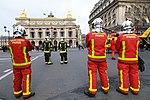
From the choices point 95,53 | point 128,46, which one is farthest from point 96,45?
point 128,46

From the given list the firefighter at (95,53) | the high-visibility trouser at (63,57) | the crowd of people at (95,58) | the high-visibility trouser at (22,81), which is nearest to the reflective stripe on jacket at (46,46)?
the high-visibility trouser at (63,57)

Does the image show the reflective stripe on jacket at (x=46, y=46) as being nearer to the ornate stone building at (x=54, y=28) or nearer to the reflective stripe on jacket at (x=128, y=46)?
the reflective stripe on jacket at (x=128, y=46)

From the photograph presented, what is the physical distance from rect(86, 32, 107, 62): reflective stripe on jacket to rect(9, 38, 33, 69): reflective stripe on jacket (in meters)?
1.68

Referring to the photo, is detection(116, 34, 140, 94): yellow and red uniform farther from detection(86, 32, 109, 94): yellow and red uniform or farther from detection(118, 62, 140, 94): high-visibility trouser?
detection(86, 32, 109, 94): yellow and red uniform

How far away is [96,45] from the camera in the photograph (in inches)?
175

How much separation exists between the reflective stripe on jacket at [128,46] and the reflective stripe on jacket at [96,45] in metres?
0.47

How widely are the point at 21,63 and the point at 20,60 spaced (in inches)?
3.4

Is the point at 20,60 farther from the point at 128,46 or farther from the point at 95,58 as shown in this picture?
the point at 128,46

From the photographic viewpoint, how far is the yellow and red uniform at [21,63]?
429 cm

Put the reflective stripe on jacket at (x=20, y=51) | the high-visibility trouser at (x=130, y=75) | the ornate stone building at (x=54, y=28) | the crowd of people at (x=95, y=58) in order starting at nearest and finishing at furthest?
the reflective stripe on jacket at (x=20, y=51)
the crowd of people at (x=95, y=58)
the high-visibility trouser at (x=130, y=75)
the ornate stone building at (x=54, y=28)

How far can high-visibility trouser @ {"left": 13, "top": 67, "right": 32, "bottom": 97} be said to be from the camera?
439 cm

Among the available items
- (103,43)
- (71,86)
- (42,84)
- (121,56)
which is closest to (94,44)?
(103,43)

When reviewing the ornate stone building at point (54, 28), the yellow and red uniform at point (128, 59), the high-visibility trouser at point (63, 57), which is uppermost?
the ornate stone building at point (54, 28)

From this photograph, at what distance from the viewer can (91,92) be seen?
14.8 feet
